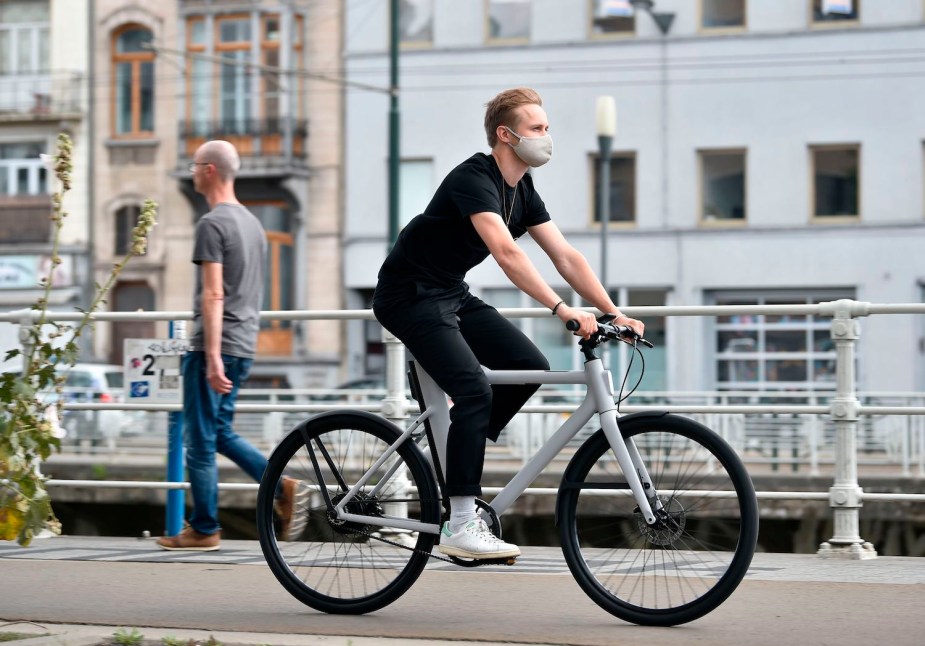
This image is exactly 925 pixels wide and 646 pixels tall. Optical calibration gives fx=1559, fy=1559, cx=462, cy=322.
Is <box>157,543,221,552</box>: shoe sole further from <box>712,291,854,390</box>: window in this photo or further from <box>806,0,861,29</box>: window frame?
<box>806,0,861,29</box>: window frame

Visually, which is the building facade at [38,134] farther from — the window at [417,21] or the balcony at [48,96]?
the window at [417,21]

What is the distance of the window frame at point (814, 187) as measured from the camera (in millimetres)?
29902

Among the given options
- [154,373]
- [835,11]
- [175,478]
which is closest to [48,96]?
[835,11]

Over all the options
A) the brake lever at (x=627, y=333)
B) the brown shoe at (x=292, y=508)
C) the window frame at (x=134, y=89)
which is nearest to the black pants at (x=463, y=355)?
the brake lever at (x=627, y=333)

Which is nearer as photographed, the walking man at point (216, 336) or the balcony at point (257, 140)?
the walking man at point (216, 336)

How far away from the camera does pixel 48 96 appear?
34.7 meters

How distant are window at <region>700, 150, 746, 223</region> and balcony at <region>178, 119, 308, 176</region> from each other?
8.51 metres

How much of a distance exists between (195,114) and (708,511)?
30429mm

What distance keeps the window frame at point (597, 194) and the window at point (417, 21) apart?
14.1ft

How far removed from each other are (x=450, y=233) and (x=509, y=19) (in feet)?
89.5

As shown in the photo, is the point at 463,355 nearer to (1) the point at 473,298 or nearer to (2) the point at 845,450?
(1) the point at 473,298

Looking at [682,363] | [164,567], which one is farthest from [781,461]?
[682,363]

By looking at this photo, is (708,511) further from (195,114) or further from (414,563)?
(195,114)

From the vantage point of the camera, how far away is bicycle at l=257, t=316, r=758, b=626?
4969 millimetres
